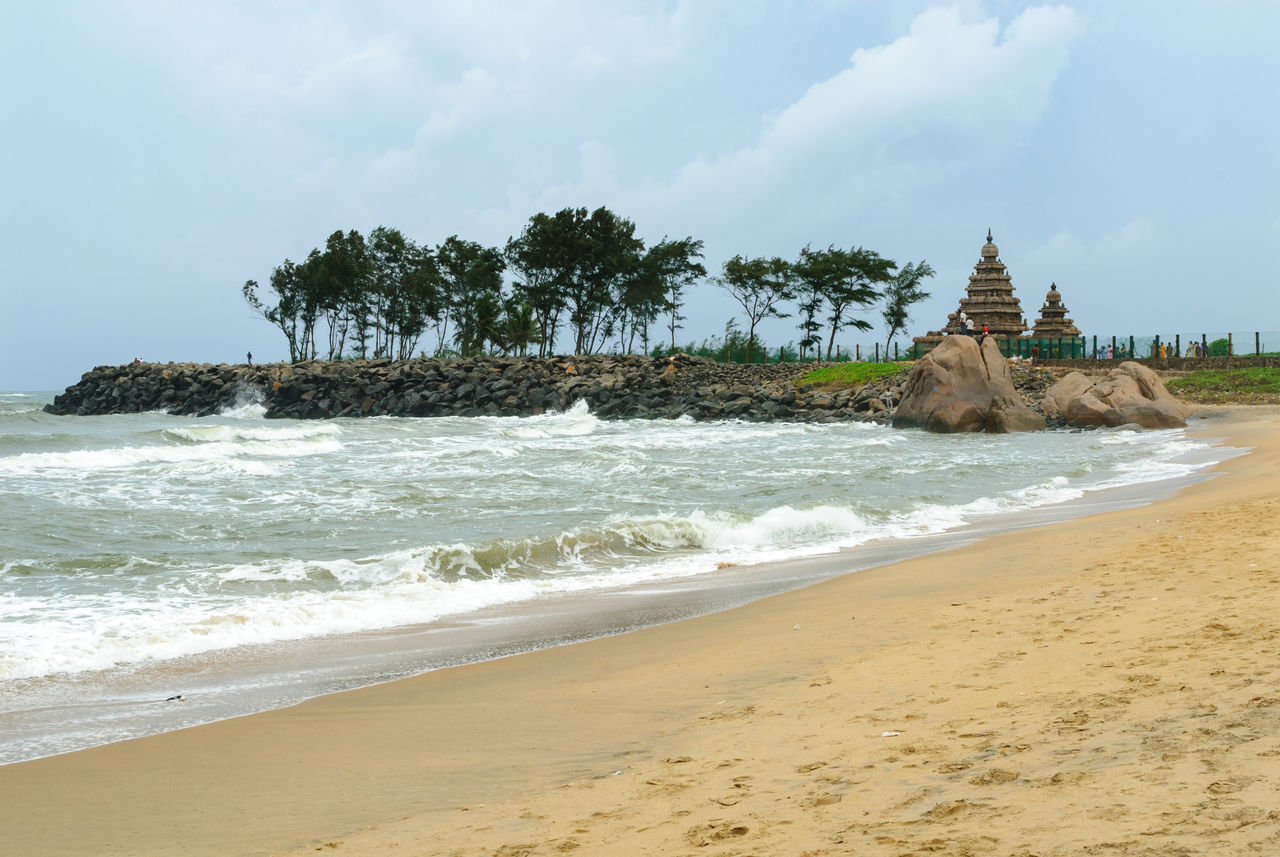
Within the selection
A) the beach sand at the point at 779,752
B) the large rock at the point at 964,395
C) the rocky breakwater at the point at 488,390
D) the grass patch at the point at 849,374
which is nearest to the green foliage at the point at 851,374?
the grass patch at the point at 849,374

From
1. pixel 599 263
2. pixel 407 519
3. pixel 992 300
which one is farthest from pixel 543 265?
pixel 407 519

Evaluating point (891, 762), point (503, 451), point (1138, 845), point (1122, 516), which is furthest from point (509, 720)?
point (503, 451)

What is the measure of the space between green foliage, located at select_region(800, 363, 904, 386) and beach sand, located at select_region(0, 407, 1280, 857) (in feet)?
130

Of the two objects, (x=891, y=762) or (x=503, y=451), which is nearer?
(x=891, y=762)

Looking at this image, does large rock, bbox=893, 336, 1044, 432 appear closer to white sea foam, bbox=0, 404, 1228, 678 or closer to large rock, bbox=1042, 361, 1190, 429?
large rock, bbox=1042, 361, 1190, 429

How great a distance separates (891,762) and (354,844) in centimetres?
197

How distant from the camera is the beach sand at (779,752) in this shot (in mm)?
3041

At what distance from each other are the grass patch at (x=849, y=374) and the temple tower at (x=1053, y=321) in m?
22.1

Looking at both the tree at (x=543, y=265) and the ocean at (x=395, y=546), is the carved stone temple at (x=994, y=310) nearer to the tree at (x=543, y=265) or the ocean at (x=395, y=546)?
the tree at (x=543, y=265)

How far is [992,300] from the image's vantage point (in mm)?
64562

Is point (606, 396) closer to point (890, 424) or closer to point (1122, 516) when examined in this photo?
point (890, 424)

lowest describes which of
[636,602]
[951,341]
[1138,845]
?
[636,602]

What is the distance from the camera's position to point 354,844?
136 inches

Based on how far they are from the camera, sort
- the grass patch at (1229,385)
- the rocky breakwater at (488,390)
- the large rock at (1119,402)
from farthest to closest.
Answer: the rocky breakwater at (488,390) < the grass patch at (1229,385) < the large rock at (1119,402)
